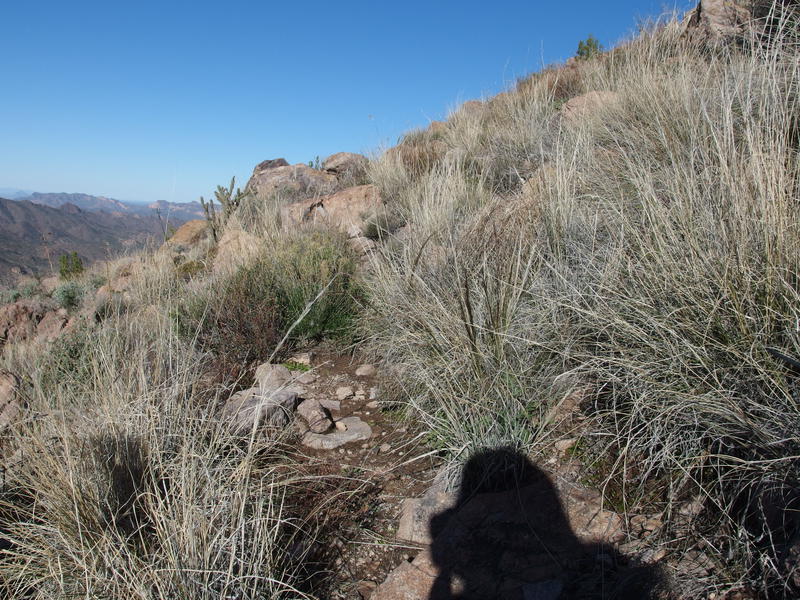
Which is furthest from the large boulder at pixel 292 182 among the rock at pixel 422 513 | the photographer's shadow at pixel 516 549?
the photographer's shadow at pixel 516 549

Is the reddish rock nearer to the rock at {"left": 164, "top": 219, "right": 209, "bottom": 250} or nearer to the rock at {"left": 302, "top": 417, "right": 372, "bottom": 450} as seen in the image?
the rock at {"left": 302, "top": 417, "right": 372, "bottom": 450}

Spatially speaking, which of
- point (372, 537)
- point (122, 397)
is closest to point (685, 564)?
point (372, 537)

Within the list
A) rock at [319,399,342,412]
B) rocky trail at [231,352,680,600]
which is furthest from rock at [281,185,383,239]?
rocky trail at [231,352,680,600]

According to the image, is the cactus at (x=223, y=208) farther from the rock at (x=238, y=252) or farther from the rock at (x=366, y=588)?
the rock at (x=366, y=588)

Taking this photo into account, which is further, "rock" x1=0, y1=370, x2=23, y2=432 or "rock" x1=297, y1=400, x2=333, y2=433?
"rock" x1=0, y1=370, x2=23, y2=432

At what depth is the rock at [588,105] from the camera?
4809 mm

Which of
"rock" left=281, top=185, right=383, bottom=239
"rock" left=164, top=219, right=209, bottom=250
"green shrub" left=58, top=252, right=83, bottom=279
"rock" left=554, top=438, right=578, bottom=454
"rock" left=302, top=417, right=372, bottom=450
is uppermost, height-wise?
"rock" left=281, top=185, right=383, bottom=239

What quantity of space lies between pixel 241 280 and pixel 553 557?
354cm

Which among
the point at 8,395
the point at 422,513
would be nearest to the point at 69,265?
the point at 8,395

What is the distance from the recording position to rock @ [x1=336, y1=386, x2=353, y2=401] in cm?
328

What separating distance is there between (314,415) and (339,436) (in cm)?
25

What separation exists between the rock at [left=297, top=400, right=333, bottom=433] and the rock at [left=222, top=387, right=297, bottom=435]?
0.07 m

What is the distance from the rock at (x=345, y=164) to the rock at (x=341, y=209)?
2.03 meters

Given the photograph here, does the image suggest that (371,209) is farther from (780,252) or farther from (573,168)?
(780,252)
